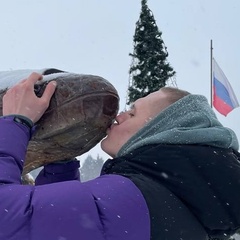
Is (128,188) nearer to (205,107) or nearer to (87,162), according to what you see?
(205,107)

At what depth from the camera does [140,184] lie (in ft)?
6.32

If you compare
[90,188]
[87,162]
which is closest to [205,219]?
[90,188]

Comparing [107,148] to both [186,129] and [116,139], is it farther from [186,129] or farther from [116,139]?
[186,129]

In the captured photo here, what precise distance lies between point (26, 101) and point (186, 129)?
0.65m

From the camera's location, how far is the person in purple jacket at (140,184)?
1.78m

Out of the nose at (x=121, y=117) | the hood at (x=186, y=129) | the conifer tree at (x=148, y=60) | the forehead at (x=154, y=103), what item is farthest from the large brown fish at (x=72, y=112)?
the conifer tree at (x=148, y=60)

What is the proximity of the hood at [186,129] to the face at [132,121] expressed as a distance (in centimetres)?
7

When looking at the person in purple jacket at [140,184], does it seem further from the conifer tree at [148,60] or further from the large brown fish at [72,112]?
the conifer tree at [148,60]

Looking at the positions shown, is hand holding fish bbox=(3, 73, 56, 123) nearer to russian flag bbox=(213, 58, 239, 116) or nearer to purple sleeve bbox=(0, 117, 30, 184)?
purple sleeve bbox=(0, 117, 30, 184)

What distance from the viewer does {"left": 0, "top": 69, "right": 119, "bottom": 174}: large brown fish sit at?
7.80 feet

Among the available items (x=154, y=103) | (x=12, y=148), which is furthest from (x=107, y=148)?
(x=12, y=148)

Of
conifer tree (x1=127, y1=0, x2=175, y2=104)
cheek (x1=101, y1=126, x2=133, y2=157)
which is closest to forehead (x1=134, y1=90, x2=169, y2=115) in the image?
→ cheek (x1=101, y1=126, x2=133, y2=157)

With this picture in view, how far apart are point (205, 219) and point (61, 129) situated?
0.77 metres

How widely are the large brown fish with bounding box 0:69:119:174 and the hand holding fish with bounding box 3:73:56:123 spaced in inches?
3.7
